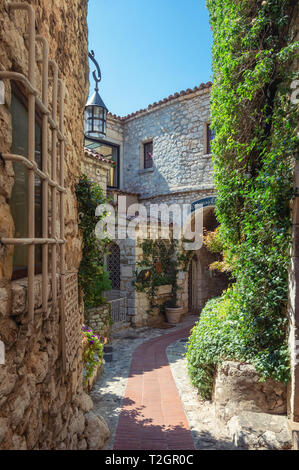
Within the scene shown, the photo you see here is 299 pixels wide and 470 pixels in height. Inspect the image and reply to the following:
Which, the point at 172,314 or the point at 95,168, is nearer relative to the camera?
the point at 95,168

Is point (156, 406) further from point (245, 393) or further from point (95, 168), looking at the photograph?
point (95, 168)

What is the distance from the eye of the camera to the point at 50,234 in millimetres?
2332

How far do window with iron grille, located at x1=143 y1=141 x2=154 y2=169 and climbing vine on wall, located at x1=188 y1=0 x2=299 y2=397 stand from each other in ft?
22.8

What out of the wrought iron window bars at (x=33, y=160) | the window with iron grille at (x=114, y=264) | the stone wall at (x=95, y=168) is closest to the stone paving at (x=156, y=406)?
the wrought iron window bars at (x=33, y=160)

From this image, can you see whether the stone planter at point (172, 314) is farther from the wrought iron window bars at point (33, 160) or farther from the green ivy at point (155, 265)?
the wrought iron window bars at point (33, 160)

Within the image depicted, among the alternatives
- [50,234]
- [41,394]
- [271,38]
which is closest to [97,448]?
[41,394]

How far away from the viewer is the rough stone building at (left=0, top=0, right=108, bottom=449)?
1.48m

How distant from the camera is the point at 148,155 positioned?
12.5 metres

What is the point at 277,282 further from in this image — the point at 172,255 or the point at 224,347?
the point at 172,255

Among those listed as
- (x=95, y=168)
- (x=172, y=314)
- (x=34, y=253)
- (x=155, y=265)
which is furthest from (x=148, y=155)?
(x=34, y=253)

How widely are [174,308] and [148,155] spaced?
6.35 m

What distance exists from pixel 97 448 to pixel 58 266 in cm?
174

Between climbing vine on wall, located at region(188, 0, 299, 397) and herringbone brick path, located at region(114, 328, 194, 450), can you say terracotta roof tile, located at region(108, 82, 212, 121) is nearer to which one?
climbing vine on wall, located at region(188, 0, 299, 397)

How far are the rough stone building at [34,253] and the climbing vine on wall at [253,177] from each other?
2.19 m
